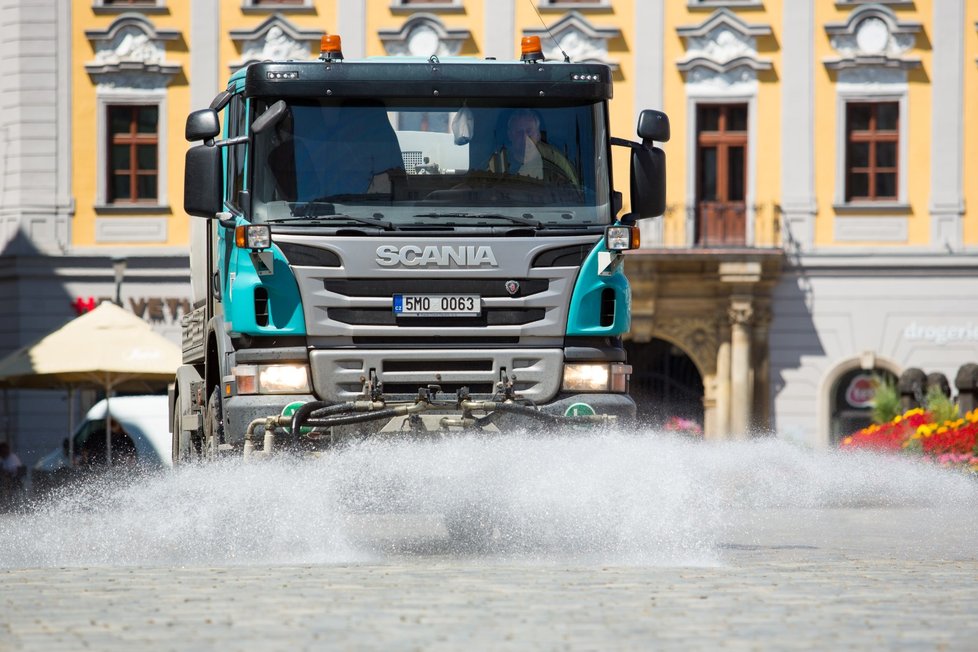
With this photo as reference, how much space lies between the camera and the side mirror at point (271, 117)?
39.8 feet

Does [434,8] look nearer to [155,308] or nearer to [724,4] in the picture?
[724,4]

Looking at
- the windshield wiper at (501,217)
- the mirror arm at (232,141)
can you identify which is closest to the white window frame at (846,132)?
the windshield wiper at (501,217)

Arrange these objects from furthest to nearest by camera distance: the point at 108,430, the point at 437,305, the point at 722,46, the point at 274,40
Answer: the point at 274,40
the point at 722,46
the point at 108,430
the point at 437,305

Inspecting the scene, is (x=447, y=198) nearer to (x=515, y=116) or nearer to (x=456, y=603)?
(x=515, y=116)

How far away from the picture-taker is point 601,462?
11680mm

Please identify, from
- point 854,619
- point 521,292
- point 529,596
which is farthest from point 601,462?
point 854,619

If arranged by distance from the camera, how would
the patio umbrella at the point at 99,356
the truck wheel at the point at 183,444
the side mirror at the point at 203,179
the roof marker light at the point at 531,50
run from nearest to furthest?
the side mirror at the point at 203,179 → the roof marker light at the point at 531,50 → the truck wheel at the point at 183,444 → the patio umbrella at the point at 99,356

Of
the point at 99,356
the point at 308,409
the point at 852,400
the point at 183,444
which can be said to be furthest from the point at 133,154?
the point at 308,409

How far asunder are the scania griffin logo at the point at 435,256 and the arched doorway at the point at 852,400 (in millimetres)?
23935

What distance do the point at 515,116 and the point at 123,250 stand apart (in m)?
24.1

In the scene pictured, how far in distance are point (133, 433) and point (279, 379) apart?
1231 cm

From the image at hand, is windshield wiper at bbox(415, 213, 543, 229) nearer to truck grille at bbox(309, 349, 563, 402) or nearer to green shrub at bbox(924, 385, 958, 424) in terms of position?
truck grille at bbox(309, 349, 563, 402)

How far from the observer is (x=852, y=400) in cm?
3531

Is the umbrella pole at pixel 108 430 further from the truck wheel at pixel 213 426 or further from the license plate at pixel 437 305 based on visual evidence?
the license plate at pixel 437 305
